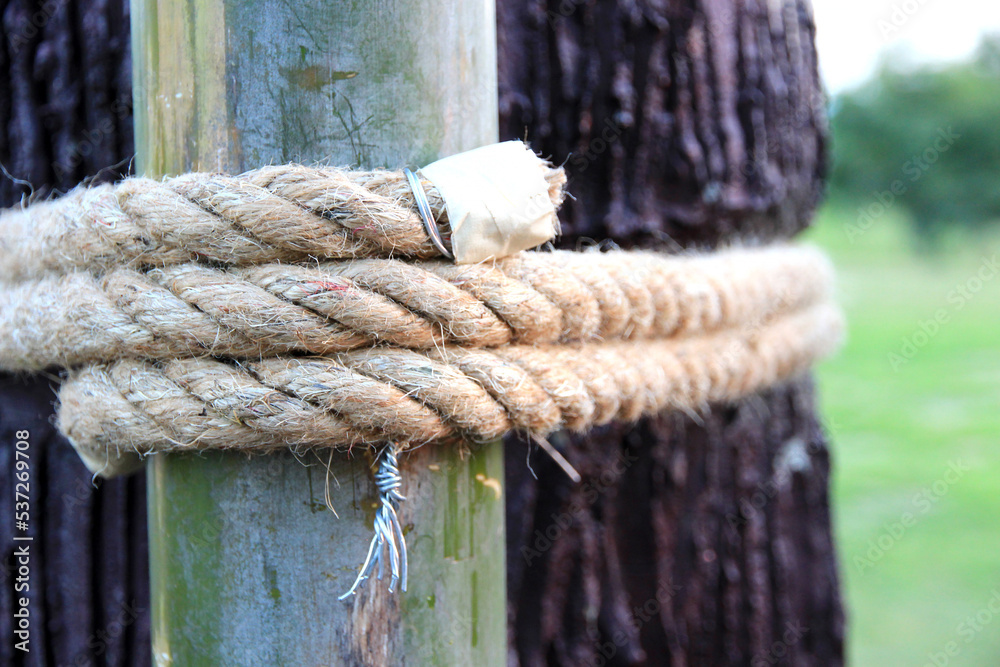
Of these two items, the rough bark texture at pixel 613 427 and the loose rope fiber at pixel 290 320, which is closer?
the loose rope fiber at pixel 290 320

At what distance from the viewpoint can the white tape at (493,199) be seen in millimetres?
448

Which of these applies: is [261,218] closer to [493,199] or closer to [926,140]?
[493,199]

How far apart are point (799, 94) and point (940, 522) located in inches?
133

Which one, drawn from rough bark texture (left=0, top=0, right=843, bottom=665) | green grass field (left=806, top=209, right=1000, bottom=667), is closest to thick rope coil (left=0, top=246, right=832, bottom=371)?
rough bark texture (left=0, top=0, right=843, bottom=665)

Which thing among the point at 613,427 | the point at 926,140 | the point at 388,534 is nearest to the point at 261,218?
A: the point at 388,534

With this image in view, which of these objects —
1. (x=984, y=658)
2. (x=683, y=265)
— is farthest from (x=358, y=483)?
(x=984, y=658)

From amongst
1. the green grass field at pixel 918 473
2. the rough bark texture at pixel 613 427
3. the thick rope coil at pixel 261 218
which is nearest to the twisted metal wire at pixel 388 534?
the thick rope coil at pixel 261 218

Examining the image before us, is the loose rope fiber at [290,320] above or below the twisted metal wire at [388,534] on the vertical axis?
above

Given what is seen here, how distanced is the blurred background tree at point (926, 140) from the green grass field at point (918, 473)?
4203 millimetres

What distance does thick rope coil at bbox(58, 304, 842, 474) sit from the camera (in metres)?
0.44

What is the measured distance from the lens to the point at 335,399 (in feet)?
1.45

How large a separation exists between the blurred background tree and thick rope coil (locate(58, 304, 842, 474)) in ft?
40.0

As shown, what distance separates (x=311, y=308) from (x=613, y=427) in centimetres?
45

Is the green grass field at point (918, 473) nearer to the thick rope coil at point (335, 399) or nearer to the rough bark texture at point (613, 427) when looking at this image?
the rough bark texture at point (613, 427)
